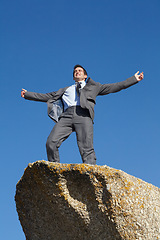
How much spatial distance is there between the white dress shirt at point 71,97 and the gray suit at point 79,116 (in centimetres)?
12

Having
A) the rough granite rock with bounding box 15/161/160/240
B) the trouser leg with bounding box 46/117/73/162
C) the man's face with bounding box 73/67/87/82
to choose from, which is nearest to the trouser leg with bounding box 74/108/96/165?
the trouser leg with bounding box 46/117/73/162

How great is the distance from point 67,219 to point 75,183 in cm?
74

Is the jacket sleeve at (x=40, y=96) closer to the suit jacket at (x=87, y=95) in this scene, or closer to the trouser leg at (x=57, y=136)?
the suit jacket at (x=87, y=95)

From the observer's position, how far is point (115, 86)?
758 cm

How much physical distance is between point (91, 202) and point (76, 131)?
167cm

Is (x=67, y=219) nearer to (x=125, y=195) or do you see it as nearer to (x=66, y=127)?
(x=125, y=195)

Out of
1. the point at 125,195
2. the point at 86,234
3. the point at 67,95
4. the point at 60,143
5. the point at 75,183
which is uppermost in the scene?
the point at 67,95

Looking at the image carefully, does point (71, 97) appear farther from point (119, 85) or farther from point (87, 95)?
point (119, 85)

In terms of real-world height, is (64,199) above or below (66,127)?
below

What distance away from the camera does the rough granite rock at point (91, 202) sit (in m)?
5.68

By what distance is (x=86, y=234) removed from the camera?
6.10 metres

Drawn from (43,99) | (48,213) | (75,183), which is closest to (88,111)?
(43,99)

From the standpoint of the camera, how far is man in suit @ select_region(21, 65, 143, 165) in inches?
268

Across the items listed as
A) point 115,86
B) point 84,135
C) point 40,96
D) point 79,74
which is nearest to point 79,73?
point 79,74
